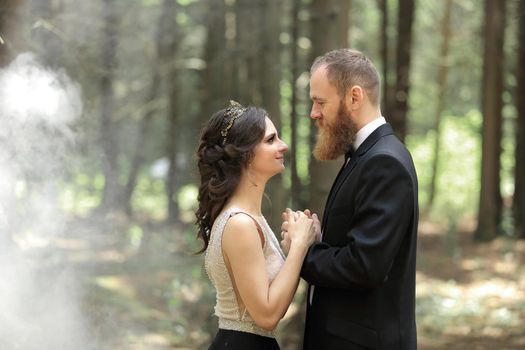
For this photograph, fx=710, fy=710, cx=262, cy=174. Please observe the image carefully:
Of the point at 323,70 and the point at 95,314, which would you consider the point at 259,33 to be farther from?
the point at 323,70

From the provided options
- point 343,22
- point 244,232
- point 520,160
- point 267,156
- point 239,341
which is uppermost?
point 343,22

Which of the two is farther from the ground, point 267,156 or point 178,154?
point 178,154

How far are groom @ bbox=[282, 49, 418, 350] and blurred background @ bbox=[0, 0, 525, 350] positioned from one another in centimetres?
94

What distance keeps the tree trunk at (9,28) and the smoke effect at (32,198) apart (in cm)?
11

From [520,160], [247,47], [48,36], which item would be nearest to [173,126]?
[247,47]

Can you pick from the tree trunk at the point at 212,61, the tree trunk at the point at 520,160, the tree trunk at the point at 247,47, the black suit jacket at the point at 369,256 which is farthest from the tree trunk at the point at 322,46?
the tree trunk at the point at 520,160

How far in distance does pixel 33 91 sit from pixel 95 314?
2.77 m

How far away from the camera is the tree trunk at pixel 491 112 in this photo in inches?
525

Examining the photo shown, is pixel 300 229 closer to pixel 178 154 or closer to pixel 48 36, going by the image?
pixel 48 36

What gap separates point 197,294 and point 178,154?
8.44 metres

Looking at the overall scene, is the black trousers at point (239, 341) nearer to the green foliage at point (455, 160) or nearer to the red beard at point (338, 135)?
the red beard at point (338, 135)

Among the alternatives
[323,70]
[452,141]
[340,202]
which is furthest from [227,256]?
[452,141]

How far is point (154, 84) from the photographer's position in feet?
56.2

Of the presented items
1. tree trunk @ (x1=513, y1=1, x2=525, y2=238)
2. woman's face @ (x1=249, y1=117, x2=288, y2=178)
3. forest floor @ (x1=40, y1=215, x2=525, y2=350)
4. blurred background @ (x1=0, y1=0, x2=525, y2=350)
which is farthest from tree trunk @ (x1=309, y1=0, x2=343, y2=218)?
tree trunk @ (x1=513, y1=1, x2=525, y2=238)
